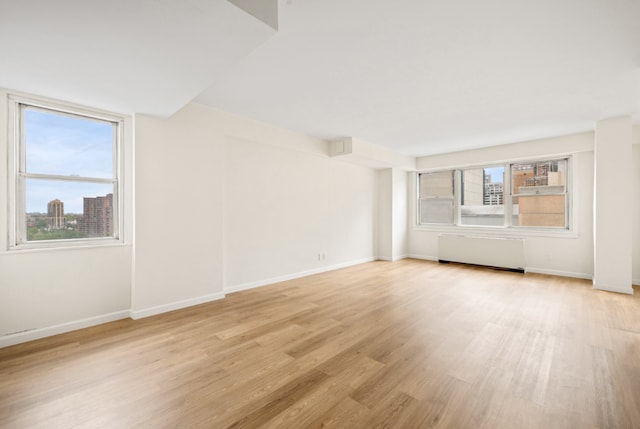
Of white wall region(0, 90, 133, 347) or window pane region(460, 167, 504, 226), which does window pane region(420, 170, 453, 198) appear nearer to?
window pane region(460, 167, 504, 226)

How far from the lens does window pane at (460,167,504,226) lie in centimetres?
641

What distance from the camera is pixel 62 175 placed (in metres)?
3.03

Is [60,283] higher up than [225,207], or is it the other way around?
[225,207]

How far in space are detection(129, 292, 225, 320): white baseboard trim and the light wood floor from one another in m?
0.13

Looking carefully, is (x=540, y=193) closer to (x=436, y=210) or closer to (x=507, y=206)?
(x=507, y=206)

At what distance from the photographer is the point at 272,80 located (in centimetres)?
310

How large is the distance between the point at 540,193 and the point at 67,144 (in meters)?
8.05

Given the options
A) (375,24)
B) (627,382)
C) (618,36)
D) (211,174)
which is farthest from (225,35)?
(627,382)

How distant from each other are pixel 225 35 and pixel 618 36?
3179mm

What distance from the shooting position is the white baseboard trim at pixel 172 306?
11.0 ft

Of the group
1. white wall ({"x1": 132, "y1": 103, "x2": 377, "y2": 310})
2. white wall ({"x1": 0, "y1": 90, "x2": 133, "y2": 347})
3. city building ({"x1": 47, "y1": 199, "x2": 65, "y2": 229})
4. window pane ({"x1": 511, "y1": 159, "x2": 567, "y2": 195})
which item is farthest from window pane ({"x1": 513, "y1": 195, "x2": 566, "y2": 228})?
city building ({"x1": 47, "y1": 199, "x2": 65, "y2": 229})

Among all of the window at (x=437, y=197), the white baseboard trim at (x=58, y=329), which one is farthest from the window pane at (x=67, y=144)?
the window at (x=437, y=197)

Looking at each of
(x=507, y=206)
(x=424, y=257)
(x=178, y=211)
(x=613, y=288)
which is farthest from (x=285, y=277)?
(x=613, y=288)

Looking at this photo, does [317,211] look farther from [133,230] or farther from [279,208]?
[133,230]
